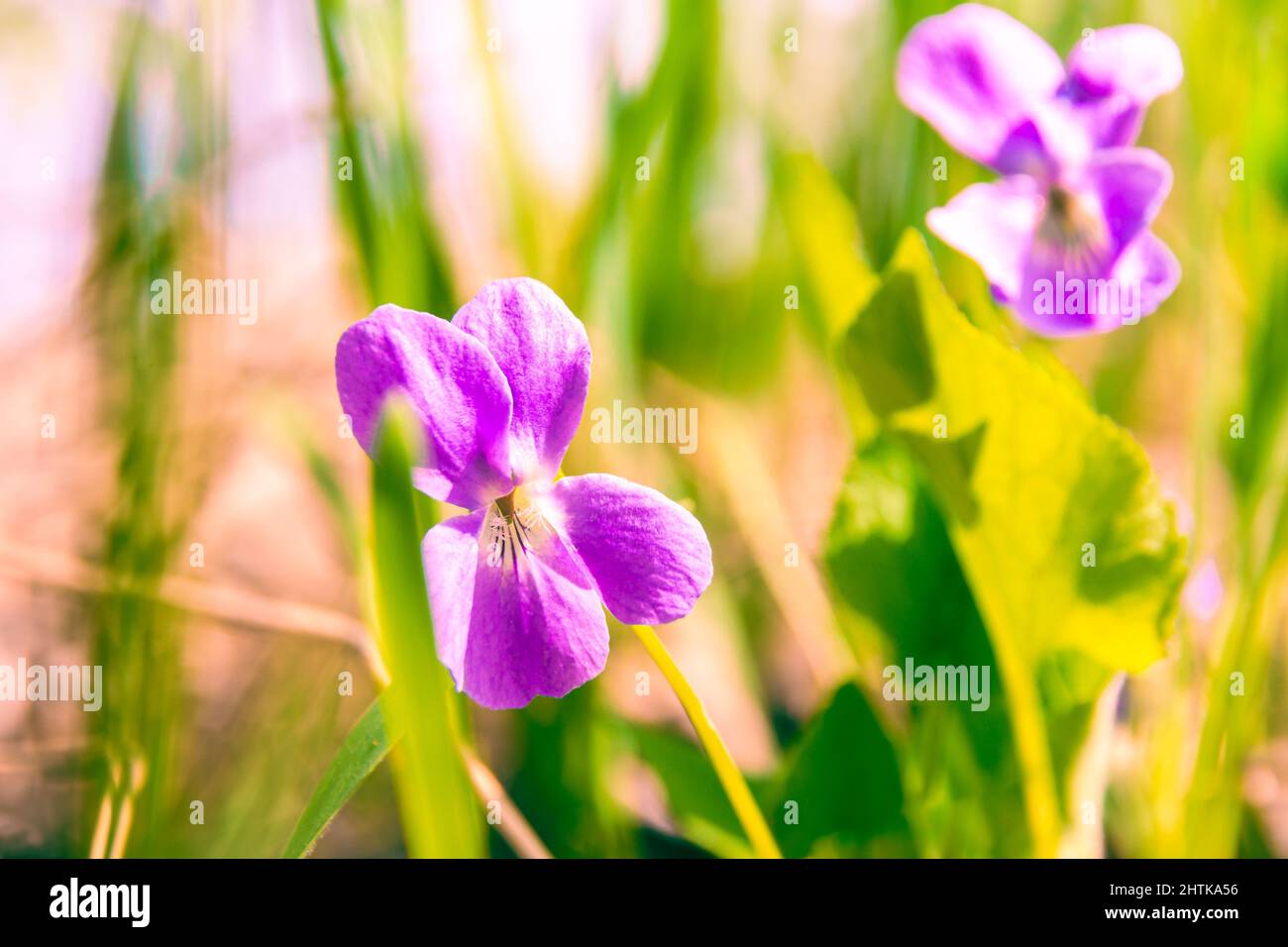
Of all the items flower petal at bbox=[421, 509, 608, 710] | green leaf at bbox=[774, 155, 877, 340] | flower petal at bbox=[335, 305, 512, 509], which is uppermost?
green leaf at bbox=[774, 155, 877, 340]

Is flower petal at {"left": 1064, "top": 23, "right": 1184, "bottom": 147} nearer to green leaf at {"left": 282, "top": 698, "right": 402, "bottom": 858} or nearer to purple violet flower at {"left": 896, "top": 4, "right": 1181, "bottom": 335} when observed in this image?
purple violet flower at {"left": 896, "top": 4, "right": 1181, "bottom": 335}

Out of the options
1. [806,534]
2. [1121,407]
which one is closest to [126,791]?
[806,534]

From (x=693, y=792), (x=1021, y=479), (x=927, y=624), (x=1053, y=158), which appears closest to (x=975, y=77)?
(x=1053, y=158)
